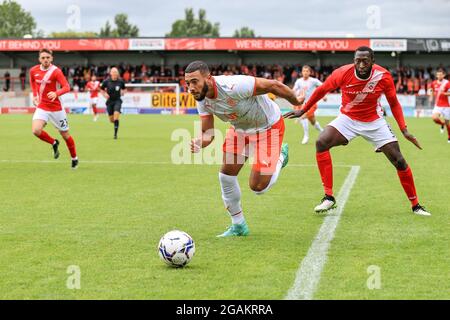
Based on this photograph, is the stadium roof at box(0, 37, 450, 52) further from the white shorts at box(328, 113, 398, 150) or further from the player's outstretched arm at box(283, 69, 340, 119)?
the player's outstretched arm at box(283, 69, 340, 119)

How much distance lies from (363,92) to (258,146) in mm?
2150

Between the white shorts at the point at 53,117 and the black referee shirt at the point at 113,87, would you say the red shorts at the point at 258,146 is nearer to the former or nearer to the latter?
the white shorts at the point at 53,117

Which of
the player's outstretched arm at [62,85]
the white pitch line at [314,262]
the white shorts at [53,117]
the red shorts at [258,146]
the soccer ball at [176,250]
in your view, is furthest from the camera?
the white shorts at [53,117]

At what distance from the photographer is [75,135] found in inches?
1022

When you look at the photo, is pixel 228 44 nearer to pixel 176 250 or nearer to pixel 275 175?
pixel 275 175

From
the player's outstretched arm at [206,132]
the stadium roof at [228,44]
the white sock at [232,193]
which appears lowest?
the white sock at [232,193]

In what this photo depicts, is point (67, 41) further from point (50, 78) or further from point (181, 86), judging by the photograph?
point (50, 78)

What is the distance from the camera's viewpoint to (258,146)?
8141mm

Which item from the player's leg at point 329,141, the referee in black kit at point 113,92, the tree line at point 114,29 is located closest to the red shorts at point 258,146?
the player's leg at point 329,141

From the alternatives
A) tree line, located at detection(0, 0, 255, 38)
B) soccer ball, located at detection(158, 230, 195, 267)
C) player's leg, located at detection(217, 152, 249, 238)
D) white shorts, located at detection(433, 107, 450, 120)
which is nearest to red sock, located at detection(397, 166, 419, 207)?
player's leg, located at detection(217, 152, 249, 238)

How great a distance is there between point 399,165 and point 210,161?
8342 mm

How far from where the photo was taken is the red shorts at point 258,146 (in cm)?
812

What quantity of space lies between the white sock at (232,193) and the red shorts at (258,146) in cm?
31
